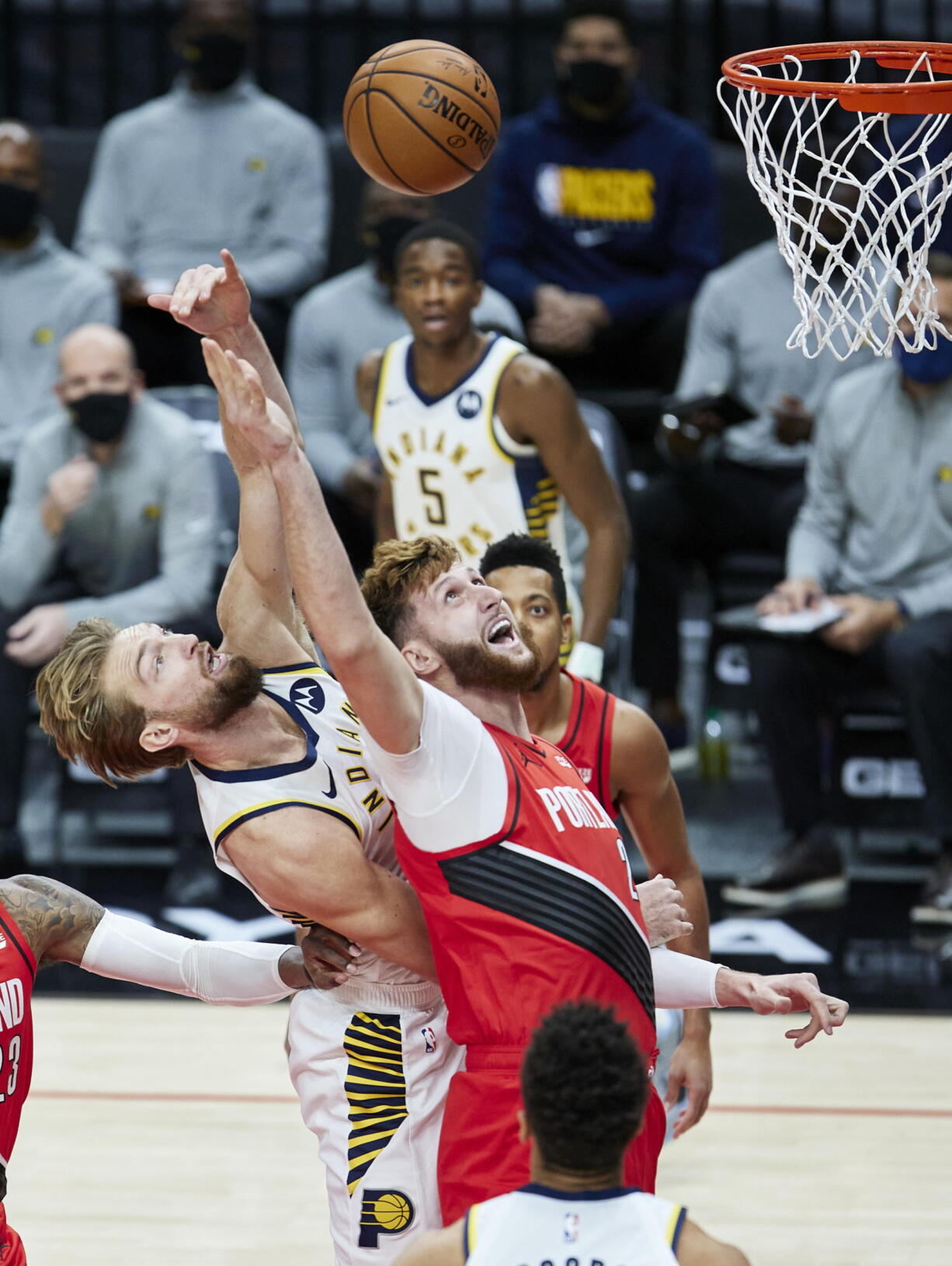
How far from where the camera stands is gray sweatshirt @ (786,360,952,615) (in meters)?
6.55

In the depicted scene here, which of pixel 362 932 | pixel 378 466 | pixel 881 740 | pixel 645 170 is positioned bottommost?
pixel 881 740

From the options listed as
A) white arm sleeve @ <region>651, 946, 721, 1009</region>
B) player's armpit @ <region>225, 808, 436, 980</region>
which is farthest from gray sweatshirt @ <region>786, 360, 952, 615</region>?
player's armpit @ <region>225, 808, 436, 980</region>

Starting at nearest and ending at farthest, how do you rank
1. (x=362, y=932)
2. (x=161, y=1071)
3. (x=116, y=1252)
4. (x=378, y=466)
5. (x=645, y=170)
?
(x=362, y=932) → (x=116, y=1252) → (x=161, y=1071) → (x=378, y=466) → (x=645, y=170)

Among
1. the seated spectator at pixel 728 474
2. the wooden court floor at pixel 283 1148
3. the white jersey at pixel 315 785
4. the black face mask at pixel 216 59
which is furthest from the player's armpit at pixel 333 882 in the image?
the black face mask at pixel 216 59

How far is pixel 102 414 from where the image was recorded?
662cm

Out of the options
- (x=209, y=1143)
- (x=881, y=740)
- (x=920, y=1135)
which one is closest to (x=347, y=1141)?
(x=209, y=1143)

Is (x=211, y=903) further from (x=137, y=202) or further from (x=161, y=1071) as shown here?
(x=137, y=202)

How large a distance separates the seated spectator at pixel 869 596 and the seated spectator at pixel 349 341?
1402mm

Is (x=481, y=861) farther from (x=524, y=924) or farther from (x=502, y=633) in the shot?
(x=502, y=633)

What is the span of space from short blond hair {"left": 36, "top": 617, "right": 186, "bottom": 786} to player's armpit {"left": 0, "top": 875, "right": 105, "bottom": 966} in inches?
8.4

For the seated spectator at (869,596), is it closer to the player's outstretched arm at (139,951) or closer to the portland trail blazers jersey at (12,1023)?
the player's outstretched arm at (139,951)

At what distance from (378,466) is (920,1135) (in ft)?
10.7

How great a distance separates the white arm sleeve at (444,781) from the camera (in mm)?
2791

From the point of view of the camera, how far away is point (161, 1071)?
5.23m
